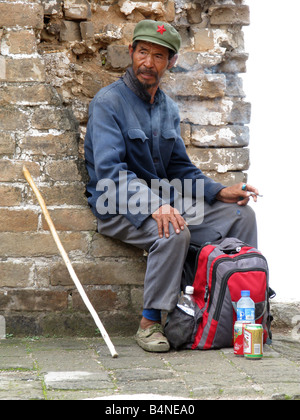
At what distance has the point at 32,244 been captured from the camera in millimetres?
3812

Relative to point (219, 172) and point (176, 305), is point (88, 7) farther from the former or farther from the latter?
point (176, 305)

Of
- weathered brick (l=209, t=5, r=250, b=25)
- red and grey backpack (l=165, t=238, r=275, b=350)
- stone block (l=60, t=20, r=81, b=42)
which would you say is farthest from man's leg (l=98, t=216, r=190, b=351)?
weathered brick (l=209, t=5, r=250, b=25)

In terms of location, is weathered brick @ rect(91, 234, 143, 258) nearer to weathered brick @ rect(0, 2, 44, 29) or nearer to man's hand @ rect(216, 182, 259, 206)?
man's hand @ rect(216, 182, 259, 206)

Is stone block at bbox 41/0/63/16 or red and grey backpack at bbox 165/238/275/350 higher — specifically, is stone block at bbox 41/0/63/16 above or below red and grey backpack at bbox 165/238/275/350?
above

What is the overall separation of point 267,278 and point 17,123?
178cm

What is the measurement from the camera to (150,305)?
3.43 m

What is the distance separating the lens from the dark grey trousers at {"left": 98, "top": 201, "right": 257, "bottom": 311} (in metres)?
3.38

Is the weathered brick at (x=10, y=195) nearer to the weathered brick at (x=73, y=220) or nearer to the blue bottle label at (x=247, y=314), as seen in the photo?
the weathered brick at (x=73, y=220)

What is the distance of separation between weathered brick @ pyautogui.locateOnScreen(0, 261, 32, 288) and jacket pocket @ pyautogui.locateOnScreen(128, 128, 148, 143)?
1003 millimetres

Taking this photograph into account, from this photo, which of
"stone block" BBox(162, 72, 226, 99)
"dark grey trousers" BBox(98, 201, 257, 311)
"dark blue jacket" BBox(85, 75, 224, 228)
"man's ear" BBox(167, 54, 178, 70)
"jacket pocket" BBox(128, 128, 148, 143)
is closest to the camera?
"dark grey trousers" BBox(98, 201, 257, 311)

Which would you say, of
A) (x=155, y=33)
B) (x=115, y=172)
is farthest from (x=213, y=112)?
(x=115, y=172)

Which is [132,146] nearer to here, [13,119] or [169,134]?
[169,134]

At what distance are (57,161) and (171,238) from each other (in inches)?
38.4

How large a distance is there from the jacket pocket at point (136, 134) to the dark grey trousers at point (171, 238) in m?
0.47
